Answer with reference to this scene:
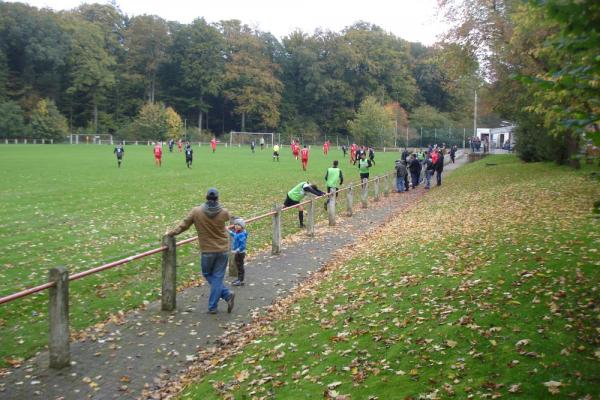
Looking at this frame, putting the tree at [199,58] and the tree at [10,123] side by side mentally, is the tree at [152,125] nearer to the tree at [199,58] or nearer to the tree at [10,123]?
the tree at [10,123]

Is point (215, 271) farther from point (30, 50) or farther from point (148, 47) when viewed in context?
point (148, 47)

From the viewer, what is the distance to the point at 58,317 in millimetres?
6266

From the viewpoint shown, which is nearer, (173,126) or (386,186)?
(386,186)

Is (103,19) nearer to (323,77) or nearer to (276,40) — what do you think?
(276,40)

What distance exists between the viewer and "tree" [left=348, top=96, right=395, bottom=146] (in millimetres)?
78562

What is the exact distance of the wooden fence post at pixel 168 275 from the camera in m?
8.21

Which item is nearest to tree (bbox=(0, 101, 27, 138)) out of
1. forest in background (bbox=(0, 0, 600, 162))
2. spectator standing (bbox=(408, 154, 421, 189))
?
forest in background (bbox=(0, 0, 600, 162))

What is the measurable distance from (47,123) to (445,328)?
7361 cm

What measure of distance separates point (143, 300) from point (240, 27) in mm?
99662

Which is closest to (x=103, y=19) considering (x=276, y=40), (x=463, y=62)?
(x=276, y=40)

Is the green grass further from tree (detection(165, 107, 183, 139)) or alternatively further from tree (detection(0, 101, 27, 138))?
tree (detection(165, 107, 183, 139))

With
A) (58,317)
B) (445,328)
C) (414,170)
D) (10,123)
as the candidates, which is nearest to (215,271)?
(58,317)

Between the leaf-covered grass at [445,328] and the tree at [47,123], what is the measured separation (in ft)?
226

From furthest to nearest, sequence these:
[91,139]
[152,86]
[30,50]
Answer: [152,86] < [30,50] < [91,139]
